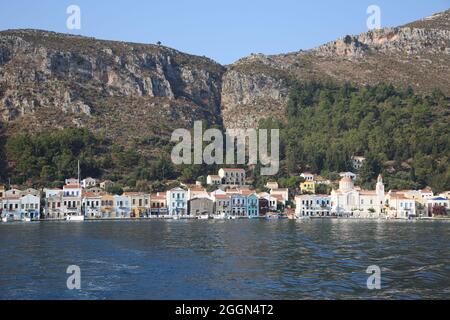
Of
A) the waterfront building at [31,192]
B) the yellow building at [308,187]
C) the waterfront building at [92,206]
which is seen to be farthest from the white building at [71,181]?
the yellow building at [308,187]

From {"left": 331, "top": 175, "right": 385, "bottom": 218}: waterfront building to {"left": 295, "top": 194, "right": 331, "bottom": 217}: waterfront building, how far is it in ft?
4.03

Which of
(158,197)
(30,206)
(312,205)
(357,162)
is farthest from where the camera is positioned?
(357,162)

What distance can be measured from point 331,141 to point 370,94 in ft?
84.0

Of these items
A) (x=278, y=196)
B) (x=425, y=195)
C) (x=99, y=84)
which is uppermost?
(x=99, y=84)

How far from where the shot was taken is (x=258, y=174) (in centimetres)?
11106

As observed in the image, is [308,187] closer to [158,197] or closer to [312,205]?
[312,205]

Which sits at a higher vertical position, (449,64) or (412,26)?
(412,26)

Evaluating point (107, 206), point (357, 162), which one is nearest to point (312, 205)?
point (357, 162)

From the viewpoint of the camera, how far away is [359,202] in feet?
324

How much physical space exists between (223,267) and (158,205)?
62283 mm

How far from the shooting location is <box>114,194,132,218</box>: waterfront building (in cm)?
9156

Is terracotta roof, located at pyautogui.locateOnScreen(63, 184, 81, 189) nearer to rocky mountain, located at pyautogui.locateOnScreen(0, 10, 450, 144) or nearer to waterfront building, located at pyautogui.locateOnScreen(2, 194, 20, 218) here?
waterfront building, located at pyautogui.locateOnScreen(2, 194, 20, 218)
